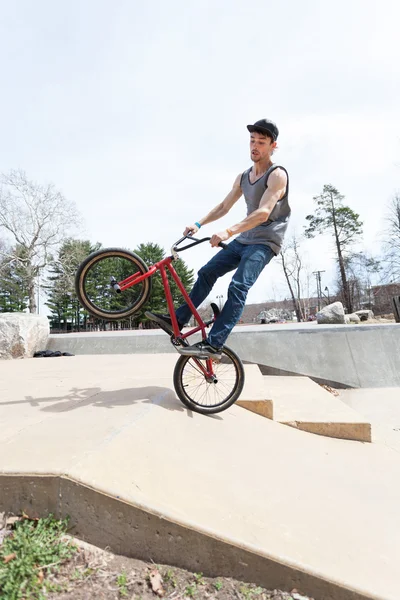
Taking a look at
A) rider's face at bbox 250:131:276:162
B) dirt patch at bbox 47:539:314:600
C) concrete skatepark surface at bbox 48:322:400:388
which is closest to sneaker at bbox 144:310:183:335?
rider's face at bbox 250:131:276:162

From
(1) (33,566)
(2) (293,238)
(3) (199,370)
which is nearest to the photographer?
(1) (33,566)

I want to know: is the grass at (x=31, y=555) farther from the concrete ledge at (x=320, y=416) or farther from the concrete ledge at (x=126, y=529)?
the concrete ledge at (x=320, y=416)

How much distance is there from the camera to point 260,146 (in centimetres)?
345

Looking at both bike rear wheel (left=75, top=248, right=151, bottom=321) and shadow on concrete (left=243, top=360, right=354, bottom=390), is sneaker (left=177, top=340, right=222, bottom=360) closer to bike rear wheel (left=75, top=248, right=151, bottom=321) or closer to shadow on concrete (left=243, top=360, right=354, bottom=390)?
bike rear wheel (left=75, top=248, right=151, bottom=321)

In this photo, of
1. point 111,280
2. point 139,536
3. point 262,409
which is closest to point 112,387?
point 111,280

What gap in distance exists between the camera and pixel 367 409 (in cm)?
520

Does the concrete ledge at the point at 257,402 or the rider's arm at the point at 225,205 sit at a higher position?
the rider's arm at the point at 225,205

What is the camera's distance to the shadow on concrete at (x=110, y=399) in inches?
115

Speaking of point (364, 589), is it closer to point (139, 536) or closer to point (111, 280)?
point (139, 536)

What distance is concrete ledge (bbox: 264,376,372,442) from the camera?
353 cm

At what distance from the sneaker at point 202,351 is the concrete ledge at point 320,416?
93cm

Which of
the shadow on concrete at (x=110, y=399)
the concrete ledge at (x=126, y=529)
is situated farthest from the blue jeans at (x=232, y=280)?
the concrete ledge at (x=126, y=529)

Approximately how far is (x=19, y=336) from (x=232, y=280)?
6738mm

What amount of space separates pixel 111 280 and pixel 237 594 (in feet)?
8.37
